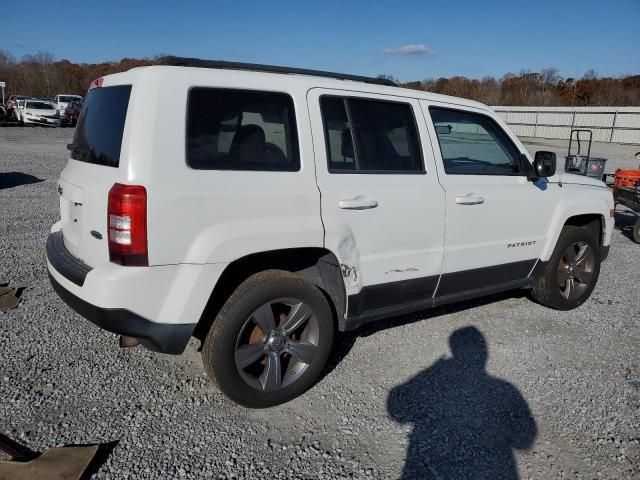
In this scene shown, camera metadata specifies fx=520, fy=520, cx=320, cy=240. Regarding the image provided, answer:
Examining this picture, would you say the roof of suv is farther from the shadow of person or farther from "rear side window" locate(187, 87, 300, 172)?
the shadow of person

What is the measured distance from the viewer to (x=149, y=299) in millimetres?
2723

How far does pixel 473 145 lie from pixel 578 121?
37125 mm

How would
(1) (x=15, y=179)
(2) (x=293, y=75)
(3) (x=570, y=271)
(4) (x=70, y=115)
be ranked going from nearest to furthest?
(2) (x=293, y=75), (3) (x=570, y=271), (1) (x=15, y=179), (4) (x=70, y=115)

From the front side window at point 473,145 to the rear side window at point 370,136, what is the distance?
27cm

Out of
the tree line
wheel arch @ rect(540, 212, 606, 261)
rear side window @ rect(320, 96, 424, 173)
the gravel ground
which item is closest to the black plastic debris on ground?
the gravel ground

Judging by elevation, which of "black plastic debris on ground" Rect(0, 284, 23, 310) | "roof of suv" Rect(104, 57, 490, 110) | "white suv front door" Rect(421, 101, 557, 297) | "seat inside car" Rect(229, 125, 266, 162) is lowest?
"black plastic debris on ground" Rect(0, 284, 23, 310)

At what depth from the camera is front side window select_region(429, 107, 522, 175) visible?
389 cm

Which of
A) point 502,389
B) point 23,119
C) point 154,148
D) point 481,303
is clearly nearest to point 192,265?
point 154,148

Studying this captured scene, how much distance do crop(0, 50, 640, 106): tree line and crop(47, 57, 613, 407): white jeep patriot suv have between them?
4681cm

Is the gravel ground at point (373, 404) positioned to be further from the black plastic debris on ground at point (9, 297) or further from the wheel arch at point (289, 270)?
the wheel arch at point (289, 270)

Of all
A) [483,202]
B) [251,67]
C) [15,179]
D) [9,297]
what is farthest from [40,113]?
[483,202]

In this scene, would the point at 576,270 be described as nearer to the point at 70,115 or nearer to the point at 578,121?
the point at 70,115

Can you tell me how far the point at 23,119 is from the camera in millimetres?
31453

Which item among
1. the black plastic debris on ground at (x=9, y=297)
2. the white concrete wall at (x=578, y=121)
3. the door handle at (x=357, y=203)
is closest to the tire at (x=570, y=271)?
the door handle at (x=357, y=203)
